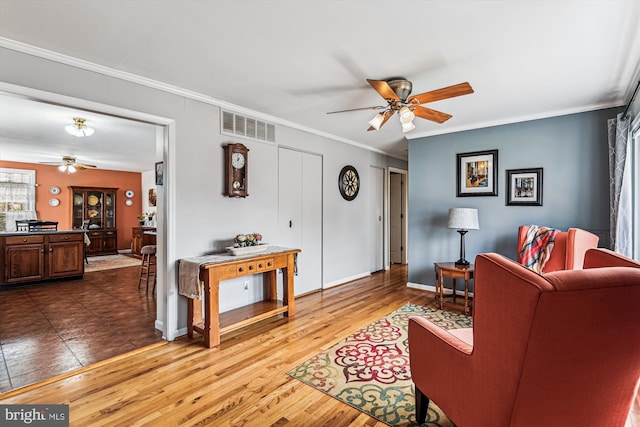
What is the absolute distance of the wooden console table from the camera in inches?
109

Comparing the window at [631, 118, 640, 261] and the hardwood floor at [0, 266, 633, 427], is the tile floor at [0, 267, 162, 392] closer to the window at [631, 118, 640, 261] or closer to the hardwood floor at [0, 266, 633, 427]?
the hardwood floor at [0, 266, 633, 427]

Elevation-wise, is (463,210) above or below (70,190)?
below

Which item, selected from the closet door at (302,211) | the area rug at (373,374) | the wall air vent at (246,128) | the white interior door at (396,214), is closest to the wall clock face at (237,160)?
the wall air vent at (246,128)

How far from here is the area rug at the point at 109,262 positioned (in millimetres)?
6641

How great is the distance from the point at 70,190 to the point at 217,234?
280 inches

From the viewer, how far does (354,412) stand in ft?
6.24

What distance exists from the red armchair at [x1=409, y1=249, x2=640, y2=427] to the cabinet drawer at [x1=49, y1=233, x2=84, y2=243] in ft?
20.9

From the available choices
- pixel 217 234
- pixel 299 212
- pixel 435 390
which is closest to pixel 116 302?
pixel 217 234

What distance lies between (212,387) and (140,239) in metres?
7.25

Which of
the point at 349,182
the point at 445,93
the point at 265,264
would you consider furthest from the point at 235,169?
the point at 349,182

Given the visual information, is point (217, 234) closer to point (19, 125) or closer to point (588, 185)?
point (19, 125)

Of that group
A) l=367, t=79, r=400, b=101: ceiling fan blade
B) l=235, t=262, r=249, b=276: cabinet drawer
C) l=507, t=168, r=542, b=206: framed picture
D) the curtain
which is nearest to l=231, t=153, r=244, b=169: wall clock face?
l=235, t=262, r=249, b=276: cabinet drawer

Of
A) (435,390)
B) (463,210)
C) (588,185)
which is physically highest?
(588,185)

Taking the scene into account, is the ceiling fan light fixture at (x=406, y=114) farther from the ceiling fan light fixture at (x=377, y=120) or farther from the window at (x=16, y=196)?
the window at (x=16, y=196)
